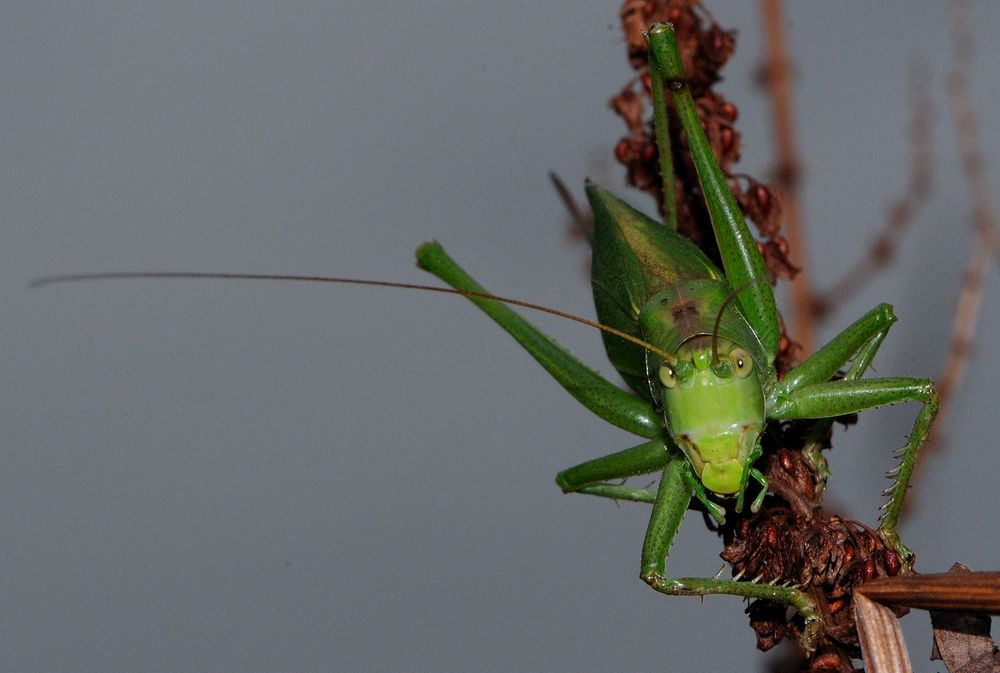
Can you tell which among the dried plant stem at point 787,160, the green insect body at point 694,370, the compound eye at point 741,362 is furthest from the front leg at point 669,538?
the dried plant stem at point 787,160

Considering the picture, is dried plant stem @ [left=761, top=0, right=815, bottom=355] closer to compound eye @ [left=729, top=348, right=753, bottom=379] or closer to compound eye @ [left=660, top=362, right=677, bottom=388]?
compound eye @ [left=729, top=348, right=753, bottom=379]

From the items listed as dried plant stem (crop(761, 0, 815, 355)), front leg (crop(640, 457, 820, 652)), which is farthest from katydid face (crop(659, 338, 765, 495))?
dried plant stem (crop(761, 0, 815, 355))

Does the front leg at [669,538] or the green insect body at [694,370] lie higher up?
the green insect body at [694,370]

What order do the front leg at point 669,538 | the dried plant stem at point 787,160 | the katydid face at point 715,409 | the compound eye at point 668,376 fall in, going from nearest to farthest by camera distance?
the katydid face at point 715,409, the front leg at point 669,538, the compound eye at point 668,376, the dried plant stem at point 787,160

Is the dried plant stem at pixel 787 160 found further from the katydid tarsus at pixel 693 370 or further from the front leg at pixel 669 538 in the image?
the front leg at pixel 669 538

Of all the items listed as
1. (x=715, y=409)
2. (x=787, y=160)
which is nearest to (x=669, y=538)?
(x=715, y=409)

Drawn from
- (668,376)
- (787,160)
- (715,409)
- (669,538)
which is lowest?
(669,538)

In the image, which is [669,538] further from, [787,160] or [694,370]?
[787,160]
